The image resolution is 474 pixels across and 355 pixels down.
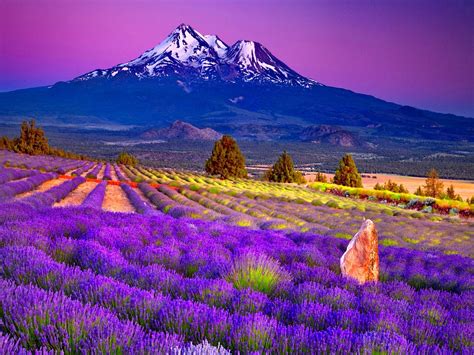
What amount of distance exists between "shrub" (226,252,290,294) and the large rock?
6.03 ft

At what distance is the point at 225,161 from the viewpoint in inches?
2297

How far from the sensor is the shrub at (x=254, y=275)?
14.6 ft

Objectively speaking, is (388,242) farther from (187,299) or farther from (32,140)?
(32,140)

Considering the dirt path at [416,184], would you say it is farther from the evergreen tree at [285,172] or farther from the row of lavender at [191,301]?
the row of lavender at [191,301]

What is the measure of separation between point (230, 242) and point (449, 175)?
141 meters

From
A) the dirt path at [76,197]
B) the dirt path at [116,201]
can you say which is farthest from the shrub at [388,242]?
the dirt path at [76,197]

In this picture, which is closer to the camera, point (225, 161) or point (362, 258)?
point (362, 258)

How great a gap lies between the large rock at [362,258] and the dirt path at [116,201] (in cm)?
1303

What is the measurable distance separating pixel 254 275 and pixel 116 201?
19.3 metres

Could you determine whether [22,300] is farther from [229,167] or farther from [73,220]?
[229,167]

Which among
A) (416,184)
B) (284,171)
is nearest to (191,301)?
(284,171)

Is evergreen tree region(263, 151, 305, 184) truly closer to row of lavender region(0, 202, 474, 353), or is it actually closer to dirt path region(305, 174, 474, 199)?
dirt path region(305, 174, 474, 199)

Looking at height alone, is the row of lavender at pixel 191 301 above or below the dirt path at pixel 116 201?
above

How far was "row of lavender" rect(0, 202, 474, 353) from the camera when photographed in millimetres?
2500
